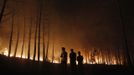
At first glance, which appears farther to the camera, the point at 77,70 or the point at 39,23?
the point at 39,23

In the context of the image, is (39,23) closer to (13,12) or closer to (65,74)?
(13,12)

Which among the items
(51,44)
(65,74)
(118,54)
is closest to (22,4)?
(51,44)

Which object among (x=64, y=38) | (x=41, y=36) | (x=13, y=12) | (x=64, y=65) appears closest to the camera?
(x=64, y=65)

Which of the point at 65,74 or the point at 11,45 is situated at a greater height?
the point at 11,45

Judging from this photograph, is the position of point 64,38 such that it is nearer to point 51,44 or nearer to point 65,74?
point 51,44

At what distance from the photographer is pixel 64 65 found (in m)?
19.1

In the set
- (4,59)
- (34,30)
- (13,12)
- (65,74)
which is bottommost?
(65,74)

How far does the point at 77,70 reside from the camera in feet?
62.0

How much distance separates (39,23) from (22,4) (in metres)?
5.05

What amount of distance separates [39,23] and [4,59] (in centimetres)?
2662

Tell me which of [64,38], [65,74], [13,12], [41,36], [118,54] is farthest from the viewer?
[118,54]

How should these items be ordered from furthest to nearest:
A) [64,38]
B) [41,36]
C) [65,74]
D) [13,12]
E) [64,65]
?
[64,38] → [41,36] → [13,12] → [64,65] → [65,74]

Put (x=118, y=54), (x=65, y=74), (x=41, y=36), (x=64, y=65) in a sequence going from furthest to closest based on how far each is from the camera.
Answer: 1. (x=118, y=54)
2. (x=41, y=36)
3. (x=64, y=65)
4. (x=65, y=74)

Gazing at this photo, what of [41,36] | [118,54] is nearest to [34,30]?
[41,36]
